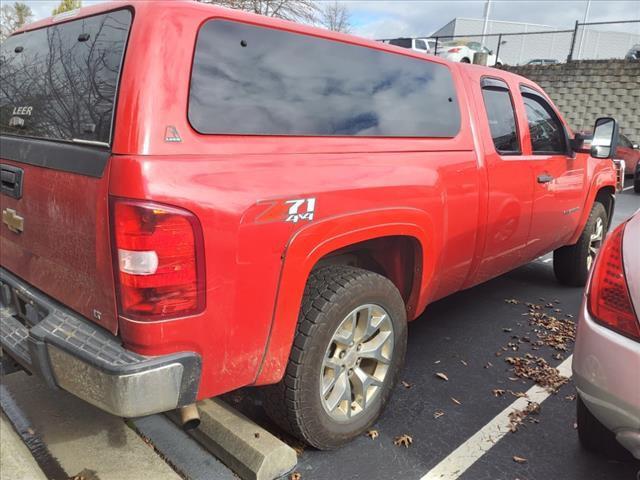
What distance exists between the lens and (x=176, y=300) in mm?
1848

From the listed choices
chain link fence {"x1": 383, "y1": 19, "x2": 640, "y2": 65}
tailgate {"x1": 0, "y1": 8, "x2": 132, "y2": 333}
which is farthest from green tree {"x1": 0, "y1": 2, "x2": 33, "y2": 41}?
tailgate {"x1": 0, "y1": 8, "x2": 132, "y2": 333}

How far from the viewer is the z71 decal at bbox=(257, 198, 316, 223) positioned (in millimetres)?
2018

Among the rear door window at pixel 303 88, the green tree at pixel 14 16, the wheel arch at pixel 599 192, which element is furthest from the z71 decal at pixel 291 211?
the green tree at pixel 14 16

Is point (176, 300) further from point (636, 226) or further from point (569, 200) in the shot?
point (569, 200)

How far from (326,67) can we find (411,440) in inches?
75.6

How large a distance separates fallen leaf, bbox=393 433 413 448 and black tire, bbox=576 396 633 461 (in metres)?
0.83

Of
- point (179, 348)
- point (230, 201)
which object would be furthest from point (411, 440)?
point (230, 201)

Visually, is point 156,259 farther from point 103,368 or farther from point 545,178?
point 545,178

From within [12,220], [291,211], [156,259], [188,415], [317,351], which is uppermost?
[291,211]

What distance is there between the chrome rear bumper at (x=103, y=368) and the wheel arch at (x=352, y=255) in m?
0.39

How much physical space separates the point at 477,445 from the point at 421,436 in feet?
0.94

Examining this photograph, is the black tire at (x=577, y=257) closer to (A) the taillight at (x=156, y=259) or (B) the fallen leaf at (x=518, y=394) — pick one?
(B) the fallen leaf at (x=518, y=394)

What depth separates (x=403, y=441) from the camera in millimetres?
2721

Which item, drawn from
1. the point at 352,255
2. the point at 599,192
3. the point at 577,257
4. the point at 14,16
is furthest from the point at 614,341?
the point at 14,16
